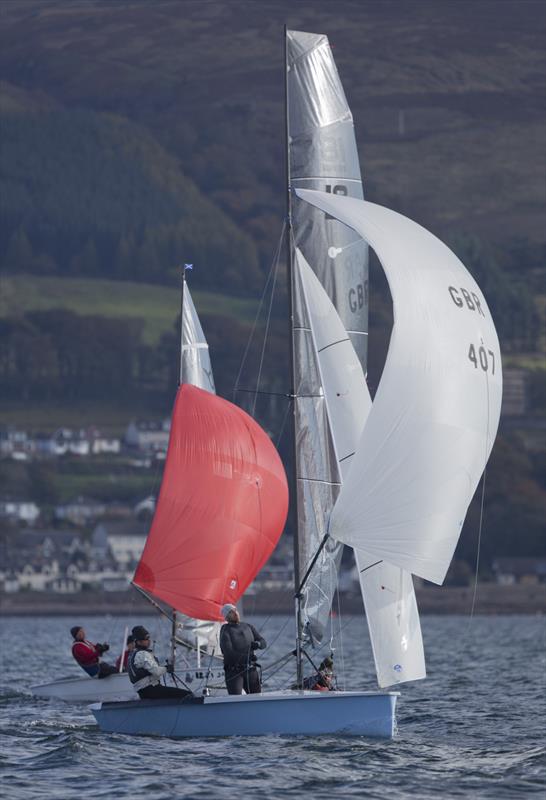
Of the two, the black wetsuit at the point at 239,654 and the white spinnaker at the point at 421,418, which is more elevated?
the white spinnaker at the point at 421,418

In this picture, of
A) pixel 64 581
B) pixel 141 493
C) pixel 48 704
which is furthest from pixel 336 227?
pixel 141 493

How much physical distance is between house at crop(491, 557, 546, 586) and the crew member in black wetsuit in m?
122

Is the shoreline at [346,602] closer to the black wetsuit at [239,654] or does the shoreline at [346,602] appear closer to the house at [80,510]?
the house at [80,510]

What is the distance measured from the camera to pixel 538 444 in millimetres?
181375

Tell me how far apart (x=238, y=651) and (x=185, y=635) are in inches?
347

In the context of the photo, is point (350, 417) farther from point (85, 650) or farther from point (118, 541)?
point (118, 541)

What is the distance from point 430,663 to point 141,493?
414 ft

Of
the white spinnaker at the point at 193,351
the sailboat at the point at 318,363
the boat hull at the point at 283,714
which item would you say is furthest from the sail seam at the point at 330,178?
the boat hull at the point at 283,714

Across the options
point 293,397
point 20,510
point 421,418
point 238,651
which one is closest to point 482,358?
point 421,418

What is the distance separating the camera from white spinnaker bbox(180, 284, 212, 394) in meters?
31.0

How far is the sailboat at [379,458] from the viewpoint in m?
20.7

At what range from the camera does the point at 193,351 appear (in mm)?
31156

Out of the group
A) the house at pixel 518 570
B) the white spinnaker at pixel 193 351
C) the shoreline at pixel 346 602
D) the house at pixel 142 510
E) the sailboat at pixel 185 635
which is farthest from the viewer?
the house at pixel 142 510

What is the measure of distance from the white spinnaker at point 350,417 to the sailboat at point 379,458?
17 mm
